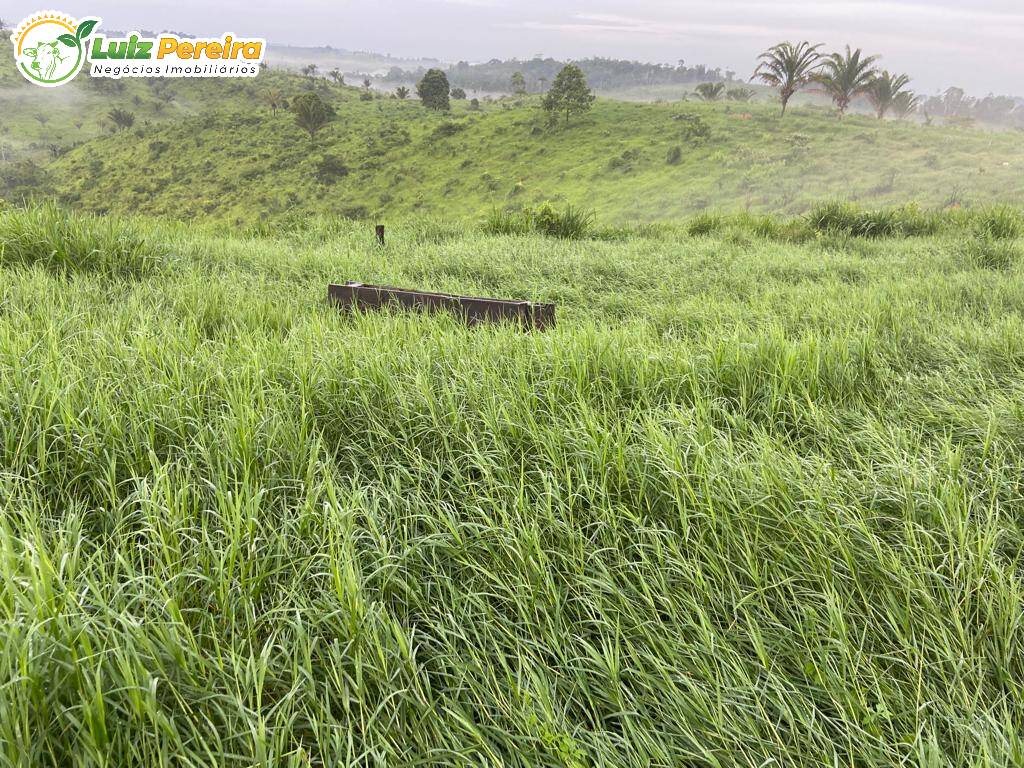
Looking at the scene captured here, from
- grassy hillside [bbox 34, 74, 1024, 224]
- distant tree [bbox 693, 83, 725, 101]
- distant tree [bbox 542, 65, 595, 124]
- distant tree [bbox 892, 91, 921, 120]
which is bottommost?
grassy hillside [bbox 34, 74, 1024, 224]

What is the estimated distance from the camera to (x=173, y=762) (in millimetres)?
999

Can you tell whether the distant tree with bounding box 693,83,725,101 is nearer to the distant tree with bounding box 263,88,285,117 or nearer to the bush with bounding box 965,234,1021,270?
the distant tree with bounding box 263,88,285,117

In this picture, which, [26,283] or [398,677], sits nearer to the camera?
[398,677]

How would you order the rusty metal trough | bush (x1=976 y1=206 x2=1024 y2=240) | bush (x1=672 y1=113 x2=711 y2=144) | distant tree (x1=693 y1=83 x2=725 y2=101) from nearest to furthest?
the rusty metal trough
bush (x1=976 y1=206 x2=1024 y2=240)
bush (x1=672 y1=113 x2=711 y2=144)
distant tree (x1=693 y1=83 x2=725 y2=101)

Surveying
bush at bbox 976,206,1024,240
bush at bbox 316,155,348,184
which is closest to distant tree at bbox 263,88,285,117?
bush at bbox 316,155,348,184

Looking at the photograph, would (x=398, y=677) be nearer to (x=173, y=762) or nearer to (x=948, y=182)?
(x=173, y=762)

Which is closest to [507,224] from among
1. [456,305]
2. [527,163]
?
[456,305]

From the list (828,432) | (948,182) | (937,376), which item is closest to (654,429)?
(828,432)

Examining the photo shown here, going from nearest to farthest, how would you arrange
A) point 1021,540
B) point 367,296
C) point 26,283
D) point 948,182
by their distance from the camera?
point 1021,540, point 26,283, point 367,296, point 948,182

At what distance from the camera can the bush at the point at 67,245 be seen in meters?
3.98

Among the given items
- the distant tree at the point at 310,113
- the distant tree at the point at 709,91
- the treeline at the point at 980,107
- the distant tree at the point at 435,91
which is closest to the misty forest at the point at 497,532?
the distant tree at the point at 310,113

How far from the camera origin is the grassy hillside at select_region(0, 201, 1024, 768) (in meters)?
1.06

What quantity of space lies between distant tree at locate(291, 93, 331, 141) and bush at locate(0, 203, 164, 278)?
2717 inches

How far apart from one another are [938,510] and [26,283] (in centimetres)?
469
